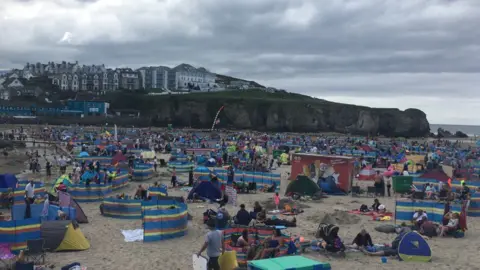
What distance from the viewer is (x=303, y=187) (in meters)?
21.2

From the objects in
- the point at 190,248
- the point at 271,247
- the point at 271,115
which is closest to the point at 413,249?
the point at 271,247

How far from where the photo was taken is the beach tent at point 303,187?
69.3 ft

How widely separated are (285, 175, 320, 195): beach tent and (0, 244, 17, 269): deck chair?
13.0 metres

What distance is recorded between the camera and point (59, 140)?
53812mm

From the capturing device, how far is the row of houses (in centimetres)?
13338

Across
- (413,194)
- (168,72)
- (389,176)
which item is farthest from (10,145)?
(168,72)

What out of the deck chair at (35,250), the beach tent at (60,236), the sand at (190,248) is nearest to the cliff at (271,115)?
the sand at (190,248)

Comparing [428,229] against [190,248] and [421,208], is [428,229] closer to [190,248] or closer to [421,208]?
[421,208]

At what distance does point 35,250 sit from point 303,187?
12.7 meters

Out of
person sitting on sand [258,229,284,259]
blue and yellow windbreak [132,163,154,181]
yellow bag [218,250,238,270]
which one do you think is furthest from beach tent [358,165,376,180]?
yellow bag [218,250,238,270]

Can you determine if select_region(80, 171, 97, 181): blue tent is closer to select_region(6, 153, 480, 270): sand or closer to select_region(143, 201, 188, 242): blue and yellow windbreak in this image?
select_region(6, 153, 480, 270): sand

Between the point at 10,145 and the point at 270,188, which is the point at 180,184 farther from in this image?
the point at 10,145

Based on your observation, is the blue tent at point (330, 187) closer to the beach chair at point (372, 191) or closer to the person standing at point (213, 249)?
the beach chair at point (372, 191)

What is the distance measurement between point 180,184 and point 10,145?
3001cm
